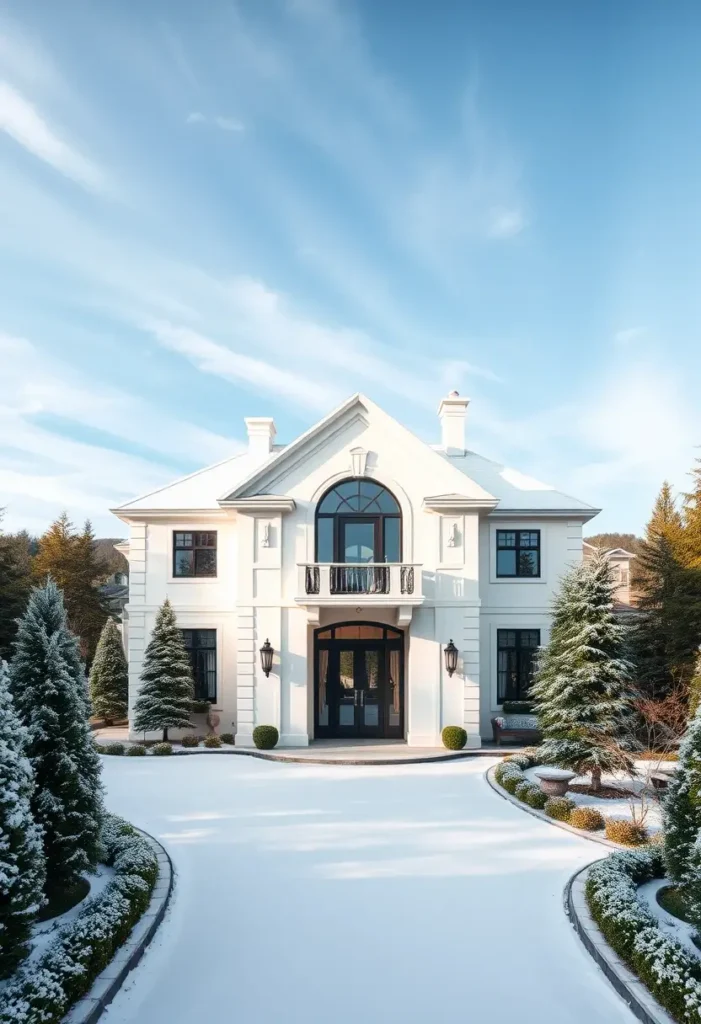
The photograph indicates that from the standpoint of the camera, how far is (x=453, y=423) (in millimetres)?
21969

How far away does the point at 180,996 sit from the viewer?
578 centimetres

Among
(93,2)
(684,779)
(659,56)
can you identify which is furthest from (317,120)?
(684,779)

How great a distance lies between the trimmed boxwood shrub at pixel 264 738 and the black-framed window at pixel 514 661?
6.66 meters

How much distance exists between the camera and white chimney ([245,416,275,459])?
2261 cm

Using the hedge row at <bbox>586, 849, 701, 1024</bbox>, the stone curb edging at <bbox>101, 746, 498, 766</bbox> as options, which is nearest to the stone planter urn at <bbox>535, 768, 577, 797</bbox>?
the hedge row at <bbox>586, 849, 701, 1024</bbox>

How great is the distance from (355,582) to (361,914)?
10.8 metres

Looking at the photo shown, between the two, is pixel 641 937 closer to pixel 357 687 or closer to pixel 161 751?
pixel 357 687

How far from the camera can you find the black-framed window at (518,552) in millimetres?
20266

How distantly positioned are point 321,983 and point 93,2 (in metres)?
12.7

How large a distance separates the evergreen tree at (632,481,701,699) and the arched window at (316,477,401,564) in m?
7.14

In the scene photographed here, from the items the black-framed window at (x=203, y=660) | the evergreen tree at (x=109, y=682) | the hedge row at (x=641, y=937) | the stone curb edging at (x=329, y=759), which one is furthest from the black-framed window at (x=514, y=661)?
the evergreen tree at (x=109, y=682)

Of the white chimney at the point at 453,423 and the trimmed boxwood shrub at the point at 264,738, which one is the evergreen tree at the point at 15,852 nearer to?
the trimmed boxwood shrub at the point at 264,738

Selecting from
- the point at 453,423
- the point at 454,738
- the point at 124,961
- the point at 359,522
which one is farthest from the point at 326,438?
the point at 124,961

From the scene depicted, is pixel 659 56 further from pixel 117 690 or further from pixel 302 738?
pixel 117 690
